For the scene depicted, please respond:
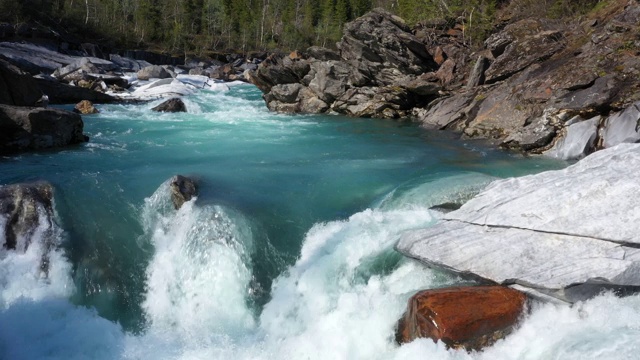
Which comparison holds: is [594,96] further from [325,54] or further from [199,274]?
[325,54]

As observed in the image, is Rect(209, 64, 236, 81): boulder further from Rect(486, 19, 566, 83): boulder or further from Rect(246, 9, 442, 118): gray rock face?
Rect(486, 19, 566, 83): boulder

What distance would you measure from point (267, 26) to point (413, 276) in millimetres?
97557

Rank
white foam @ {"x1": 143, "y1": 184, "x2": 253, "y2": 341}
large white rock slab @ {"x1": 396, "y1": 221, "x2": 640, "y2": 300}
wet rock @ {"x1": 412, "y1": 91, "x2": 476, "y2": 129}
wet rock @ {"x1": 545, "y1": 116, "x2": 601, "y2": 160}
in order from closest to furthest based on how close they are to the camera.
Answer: large white rock slab @ {"x1": 396, "y1": 221, "x2": 640, "y2": 300}, white foam @ {"x1": 143, "y1": 184, "x2": 253, "y2": 341}, wet rock @ {"x1": 545, "y1": 116, "x2": 601, "y2": 160}, wet rock @ {"x1": 412, "y1": 91, "x2": 476, "y2": 129}

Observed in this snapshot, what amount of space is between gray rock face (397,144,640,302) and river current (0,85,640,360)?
396mm

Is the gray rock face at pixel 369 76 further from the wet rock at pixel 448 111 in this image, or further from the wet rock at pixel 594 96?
the wet rock at pixel 594 96

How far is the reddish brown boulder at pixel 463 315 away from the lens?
6449 mm

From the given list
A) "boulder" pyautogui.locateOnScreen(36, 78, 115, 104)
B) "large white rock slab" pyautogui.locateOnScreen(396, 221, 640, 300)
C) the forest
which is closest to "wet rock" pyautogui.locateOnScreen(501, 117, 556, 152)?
"large white rock slab" pyautogui.locateOnScreen(396, 221, 640, 300)

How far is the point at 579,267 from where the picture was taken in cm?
680

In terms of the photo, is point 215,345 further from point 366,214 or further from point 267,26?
point 267,26

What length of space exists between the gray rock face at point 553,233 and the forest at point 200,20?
48.3 metres

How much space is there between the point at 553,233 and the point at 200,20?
97525 millimetres

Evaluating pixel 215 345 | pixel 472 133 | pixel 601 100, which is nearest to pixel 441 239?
pixel 215 345

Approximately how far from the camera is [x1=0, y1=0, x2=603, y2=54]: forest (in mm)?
69725

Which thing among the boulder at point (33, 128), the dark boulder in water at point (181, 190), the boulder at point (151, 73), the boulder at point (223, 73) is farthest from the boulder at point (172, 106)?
the boulder at point (223, 73)
